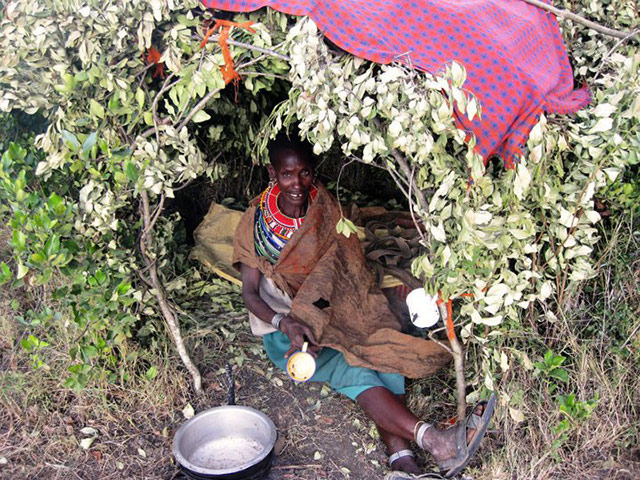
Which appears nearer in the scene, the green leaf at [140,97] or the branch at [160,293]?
the green leaf at [140,97]

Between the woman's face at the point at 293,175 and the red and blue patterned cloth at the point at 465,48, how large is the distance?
89cm

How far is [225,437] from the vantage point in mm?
2664

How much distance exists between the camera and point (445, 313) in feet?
7.89

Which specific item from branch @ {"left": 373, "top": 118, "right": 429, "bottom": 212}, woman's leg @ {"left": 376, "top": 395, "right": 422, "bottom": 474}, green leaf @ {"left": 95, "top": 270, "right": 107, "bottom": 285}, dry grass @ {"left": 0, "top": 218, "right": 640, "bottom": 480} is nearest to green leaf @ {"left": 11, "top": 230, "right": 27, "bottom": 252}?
green leaf @ {"left": 95, "top": 270, "right": 107, "bottom": 285}

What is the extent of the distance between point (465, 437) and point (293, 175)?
149 cm

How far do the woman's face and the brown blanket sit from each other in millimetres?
110

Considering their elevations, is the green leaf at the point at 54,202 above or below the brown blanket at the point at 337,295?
above

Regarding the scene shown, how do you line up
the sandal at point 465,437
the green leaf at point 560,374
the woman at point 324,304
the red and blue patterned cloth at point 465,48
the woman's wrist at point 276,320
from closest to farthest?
the red and blue patterned cloth at point 465,48 → the sandal at point 465,437 → the green leaf at point 560,374 → the woman at point 324,304 → the woman's wrist at point 276,320

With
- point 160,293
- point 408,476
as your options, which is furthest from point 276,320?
point 408,476

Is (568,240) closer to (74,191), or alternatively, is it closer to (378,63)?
(378,63)

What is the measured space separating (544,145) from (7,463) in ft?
8.47

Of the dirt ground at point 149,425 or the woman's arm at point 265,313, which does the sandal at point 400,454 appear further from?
the woman's arm at point 265,313

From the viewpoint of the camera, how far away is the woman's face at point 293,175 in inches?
117

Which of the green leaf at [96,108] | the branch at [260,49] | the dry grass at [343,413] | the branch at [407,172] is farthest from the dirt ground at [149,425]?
the branch at [260,49]
